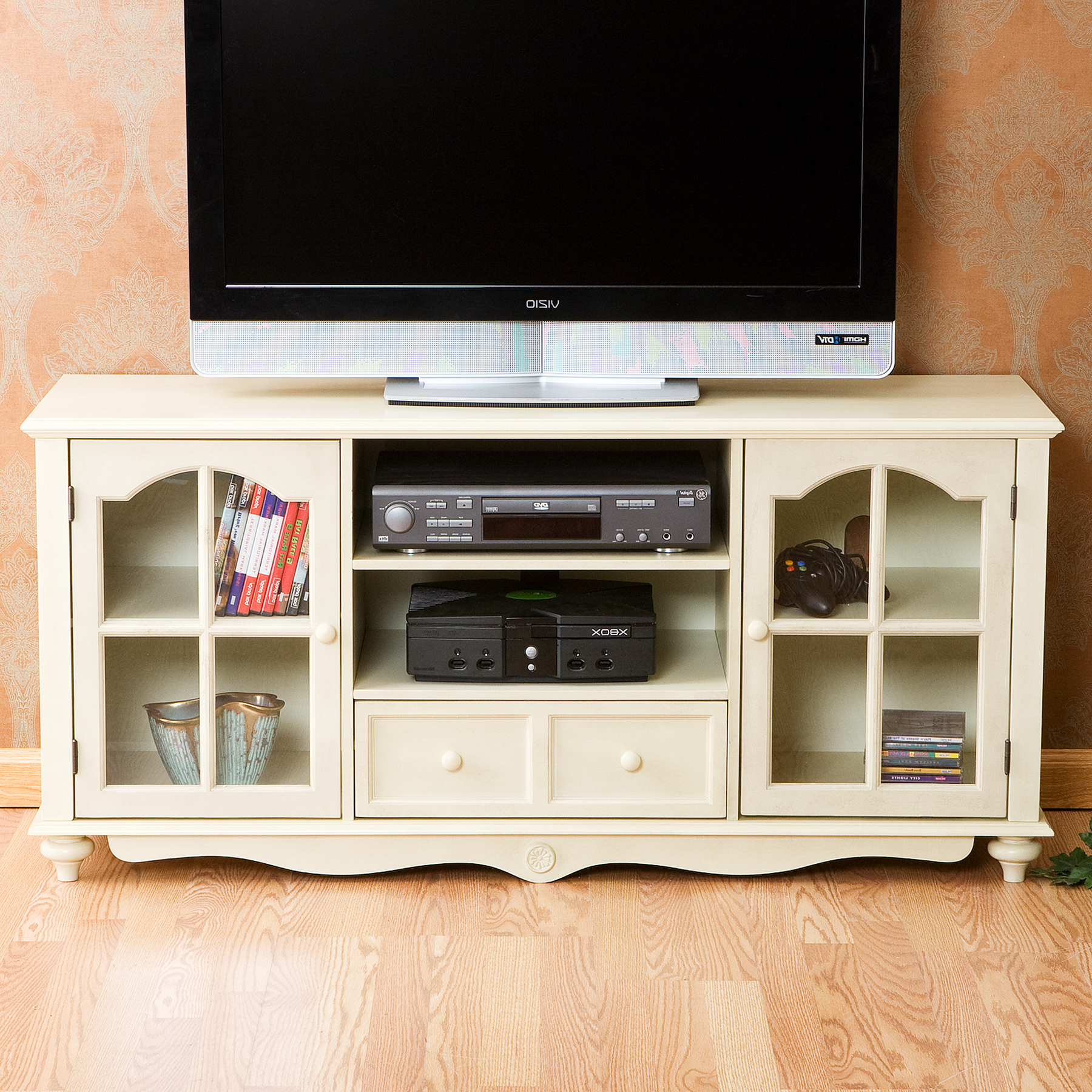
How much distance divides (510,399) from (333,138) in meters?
0.47

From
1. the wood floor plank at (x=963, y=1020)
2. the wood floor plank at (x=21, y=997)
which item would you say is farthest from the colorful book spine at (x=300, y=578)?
the wood floor plank at (x=963, y=1020)

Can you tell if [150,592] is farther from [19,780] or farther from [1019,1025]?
[1019,1025]

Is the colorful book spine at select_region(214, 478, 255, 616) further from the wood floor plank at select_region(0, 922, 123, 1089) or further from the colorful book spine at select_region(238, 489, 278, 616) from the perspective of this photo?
the wood floor plank at select_region(0, 922, 123, 1089)

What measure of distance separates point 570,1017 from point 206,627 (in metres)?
0.77

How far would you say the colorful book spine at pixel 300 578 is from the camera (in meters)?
1.91

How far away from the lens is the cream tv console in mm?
1878

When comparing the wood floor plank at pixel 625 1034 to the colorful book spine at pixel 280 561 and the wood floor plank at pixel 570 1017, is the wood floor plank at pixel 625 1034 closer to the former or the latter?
the wood floor plank at pixel 570 1017

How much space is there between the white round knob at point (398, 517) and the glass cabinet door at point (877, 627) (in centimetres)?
49

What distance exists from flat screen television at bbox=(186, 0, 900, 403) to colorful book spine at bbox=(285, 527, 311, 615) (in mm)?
280

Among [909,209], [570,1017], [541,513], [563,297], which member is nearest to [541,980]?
[570,1017]

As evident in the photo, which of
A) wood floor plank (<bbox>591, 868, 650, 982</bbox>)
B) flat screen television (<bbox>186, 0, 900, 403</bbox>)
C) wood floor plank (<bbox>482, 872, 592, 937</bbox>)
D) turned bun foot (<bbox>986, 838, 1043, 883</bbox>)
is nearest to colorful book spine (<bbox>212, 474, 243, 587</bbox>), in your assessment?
flat screen television (<bbox>186, 0, 900, 403</bbox>)

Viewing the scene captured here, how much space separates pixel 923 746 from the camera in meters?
1.95

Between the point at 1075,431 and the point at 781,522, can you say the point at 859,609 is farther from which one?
the point at 1075,431

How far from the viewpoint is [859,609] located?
1.93 meters
